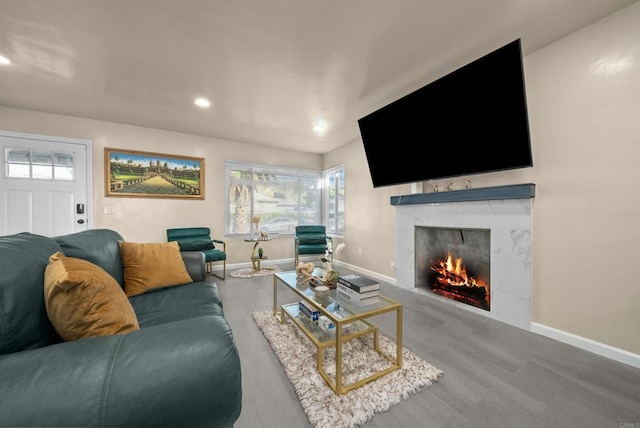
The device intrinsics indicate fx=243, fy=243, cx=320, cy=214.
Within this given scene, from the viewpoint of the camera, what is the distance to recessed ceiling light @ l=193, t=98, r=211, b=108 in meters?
2.97

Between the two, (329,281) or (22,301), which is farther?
(329,281)

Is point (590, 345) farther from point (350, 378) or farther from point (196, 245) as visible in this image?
point (196, 245)

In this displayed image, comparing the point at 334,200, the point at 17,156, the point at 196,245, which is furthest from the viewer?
the point at 334,200

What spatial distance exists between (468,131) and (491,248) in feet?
3.84

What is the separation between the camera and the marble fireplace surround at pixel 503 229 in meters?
2.17

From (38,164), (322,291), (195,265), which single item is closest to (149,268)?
(195,265)

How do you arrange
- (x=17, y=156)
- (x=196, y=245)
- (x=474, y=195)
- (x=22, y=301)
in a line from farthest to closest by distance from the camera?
1. (x=196, y=245)
2. (x=17, y=156)
3. (x=474, y=195)
4. (x=22, y=301)

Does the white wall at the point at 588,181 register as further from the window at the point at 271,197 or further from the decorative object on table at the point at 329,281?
the window at the point at 271,197

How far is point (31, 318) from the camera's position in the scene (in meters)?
0.83

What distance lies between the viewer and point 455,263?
2.93 metres

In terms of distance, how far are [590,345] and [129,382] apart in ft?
9.39

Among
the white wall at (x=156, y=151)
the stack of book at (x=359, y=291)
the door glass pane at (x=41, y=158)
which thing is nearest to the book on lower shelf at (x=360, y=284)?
the stack of book at (x=359, y=291)

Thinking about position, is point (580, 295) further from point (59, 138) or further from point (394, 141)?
point (59, 138)

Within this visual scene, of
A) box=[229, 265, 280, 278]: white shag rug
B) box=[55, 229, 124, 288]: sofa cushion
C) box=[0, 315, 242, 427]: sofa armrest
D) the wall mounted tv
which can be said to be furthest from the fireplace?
box=[55, 229, 124, 288]: sofa cushion
